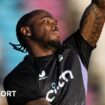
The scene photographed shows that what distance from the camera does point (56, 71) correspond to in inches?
61.7

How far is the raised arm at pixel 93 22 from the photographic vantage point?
5.21 ft

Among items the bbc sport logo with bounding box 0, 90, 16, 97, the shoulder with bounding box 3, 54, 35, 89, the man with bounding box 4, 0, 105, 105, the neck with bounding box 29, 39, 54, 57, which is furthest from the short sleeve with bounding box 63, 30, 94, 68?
the bbc sport logo with bounding box 0, 90, 16, 97

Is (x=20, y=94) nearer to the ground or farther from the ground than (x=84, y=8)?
nearer to the ground

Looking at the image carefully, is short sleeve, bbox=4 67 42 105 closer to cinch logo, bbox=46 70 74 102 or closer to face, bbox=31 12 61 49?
cinch logo, bbox=46 70 74 102

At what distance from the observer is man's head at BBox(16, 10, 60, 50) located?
61.5 inches

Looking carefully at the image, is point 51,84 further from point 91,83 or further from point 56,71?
point 91,83

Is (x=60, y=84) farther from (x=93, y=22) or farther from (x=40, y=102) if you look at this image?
(x=93, y=22)

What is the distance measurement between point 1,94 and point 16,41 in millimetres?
259

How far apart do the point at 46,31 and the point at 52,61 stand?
0.45 feet

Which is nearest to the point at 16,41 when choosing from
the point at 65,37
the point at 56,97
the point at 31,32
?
the point at 31,32

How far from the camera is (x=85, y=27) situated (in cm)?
160

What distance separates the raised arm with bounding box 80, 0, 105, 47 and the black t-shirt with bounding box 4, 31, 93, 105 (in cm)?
3

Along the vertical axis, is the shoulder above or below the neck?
below

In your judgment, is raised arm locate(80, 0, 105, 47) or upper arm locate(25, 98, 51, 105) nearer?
upper arm locate(25, 98, 51, 105)
